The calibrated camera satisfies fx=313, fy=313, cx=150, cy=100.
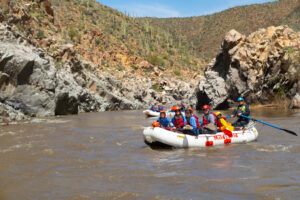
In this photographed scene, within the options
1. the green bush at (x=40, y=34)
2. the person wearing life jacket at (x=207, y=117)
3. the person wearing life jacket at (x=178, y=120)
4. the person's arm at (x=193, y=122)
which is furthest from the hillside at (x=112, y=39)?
the person's arm at (x=193, y=122)

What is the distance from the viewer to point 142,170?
22.2ft

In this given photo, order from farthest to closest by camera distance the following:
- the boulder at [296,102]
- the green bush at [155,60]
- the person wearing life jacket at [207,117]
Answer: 1. the green bush at [155,60]
2. the boulder at [296,102]
3. the person wearing life jacket at [207,117]

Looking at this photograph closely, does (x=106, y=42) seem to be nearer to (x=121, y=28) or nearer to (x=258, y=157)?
(x=121, y=28)

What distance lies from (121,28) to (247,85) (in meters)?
39.5

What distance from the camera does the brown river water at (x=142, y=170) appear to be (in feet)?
17.0

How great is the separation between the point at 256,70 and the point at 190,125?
66.1 ft

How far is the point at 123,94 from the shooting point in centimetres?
3694

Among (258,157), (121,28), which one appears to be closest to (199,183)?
(258,157)

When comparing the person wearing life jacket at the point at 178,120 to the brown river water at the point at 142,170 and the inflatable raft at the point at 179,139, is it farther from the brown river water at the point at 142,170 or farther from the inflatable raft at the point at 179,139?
the brown river water at the point at 142,170

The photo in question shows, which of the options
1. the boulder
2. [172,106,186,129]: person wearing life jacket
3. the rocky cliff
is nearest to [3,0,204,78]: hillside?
the rocky cliff

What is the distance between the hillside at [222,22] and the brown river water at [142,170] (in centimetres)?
7219

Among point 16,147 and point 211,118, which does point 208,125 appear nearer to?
point 211,118

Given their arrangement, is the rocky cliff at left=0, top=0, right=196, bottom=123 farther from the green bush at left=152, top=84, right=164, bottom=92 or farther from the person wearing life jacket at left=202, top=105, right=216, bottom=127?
the person wearing life jacket at left=202, top=105, right=216, bottom=127

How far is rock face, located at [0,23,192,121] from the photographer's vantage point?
17672mm
